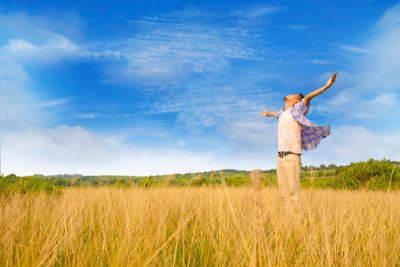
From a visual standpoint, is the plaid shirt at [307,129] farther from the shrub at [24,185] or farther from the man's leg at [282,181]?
the shrub at [24,185]

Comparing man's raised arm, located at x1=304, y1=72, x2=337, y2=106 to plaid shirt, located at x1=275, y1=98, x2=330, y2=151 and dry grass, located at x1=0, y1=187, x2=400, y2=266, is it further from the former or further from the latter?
dry grass, located at x1=0, y1=187, x2=400, y2=266

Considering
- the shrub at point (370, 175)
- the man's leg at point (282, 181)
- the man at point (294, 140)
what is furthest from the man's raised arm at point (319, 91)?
the shrub at point (370, 175)

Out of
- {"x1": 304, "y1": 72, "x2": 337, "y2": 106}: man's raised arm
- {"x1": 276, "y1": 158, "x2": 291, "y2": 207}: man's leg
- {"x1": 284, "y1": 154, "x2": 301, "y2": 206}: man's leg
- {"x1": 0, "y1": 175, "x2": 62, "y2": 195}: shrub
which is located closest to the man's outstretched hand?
{"x1": 304, "y1": 72, "x2": 337, "y2": 106}: man's raised arm

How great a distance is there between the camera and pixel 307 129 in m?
5.18

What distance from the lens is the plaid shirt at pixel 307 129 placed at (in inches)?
193

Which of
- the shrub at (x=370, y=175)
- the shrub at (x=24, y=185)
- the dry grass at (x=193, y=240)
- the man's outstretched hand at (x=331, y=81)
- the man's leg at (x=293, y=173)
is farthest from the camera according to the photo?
the shrub at (x=370, y=175)

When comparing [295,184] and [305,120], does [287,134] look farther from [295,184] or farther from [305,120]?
[295,184]

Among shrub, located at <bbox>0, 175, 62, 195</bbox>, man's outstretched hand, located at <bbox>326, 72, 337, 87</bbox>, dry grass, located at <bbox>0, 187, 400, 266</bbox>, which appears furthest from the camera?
shrub, located at <bbox>0, 175, 62, 195</bbox>

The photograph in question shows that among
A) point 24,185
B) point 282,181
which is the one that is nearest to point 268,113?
point 282,181

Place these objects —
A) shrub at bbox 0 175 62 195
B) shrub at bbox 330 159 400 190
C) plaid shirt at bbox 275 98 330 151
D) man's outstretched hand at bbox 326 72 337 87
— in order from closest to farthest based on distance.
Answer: man's outstretched hand at bbox 326 72 337 87 < plaid shirt at bbox 275 98 330 151 < shrub at bbox 0 175 62 195 < shrub at bbox 330 159 400 190

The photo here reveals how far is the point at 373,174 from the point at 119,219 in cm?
1004

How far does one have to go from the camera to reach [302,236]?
251 centimetres

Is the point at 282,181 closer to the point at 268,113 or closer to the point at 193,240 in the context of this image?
the point at 268,113

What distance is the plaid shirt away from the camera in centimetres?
490
